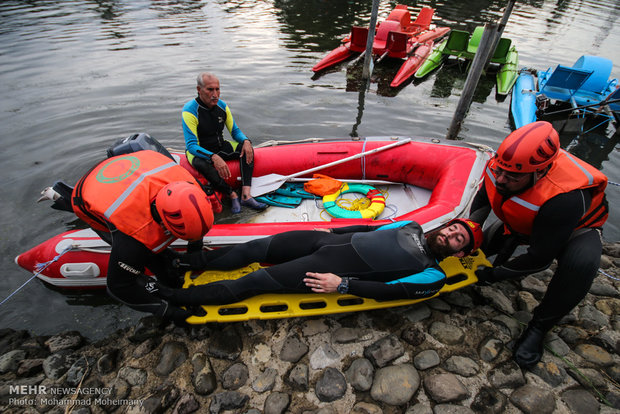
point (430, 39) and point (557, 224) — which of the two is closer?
point (557, 224)

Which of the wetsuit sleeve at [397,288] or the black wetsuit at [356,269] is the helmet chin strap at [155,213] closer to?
the black wetsuit at [356,269]

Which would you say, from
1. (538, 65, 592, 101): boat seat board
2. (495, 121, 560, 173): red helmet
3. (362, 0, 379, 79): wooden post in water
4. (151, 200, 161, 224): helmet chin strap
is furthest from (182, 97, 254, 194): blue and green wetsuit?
(538, 65, 592, 101): boat seat board

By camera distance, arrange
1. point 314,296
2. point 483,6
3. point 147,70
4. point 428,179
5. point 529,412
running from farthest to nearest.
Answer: point 483,6
point 147,70
point 428,179
point 314,296
point 529,412

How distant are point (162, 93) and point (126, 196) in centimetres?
728

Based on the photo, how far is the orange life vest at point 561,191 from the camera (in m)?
2.30

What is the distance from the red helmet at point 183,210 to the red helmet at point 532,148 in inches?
90.4

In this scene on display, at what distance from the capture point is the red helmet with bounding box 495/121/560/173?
2229 millimetres

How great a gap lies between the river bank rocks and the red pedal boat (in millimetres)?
7734

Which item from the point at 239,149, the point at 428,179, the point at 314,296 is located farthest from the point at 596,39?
the point at 314,296

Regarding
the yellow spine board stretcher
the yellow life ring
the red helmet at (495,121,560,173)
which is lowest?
the yellow life ring

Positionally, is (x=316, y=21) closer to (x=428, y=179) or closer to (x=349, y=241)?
(x=428, y=179)

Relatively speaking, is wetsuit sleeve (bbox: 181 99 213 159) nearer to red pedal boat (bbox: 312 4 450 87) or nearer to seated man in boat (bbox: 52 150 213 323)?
seated man in boat (bbox: 52 150 213 323)

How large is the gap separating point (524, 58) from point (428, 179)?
10397 mm

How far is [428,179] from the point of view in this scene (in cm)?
454
